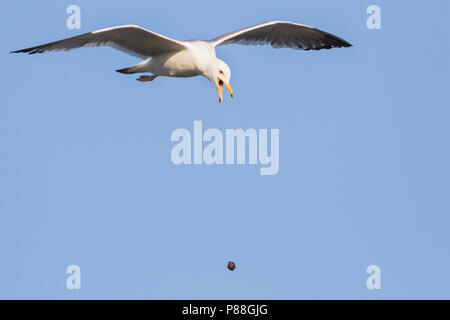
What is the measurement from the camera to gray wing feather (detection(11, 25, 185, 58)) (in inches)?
331

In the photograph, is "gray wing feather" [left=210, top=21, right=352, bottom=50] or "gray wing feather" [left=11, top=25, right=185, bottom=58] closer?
"gray wing feather" [left=11, top=25, right=185, bottom=58]

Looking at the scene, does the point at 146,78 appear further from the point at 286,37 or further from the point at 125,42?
the point at 286,37

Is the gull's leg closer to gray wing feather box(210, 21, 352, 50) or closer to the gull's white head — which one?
gray wing feather box(210, 21, 352, 50)

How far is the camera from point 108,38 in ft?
28.9

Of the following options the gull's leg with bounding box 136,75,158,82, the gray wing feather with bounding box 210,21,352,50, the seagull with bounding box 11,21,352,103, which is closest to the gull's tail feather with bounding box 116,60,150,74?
the seagull with bounding box 11,21,352,103

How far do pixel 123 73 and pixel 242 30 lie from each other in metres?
1.31

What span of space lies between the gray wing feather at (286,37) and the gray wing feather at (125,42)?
0.93 metres

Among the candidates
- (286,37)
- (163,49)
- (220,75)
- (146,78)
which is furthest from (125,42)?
(286,37)

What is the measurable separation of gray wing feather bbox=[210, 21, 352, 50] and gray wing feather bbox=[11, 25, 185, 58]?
0.93m

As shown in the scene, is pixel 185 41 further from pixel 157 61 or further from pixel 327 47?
pixel 327 47

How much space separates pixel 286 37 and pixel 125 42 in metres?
2.12

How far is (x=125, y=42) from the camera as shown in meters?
8.97

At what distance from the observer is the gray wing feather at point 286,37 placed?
986 centimetres
